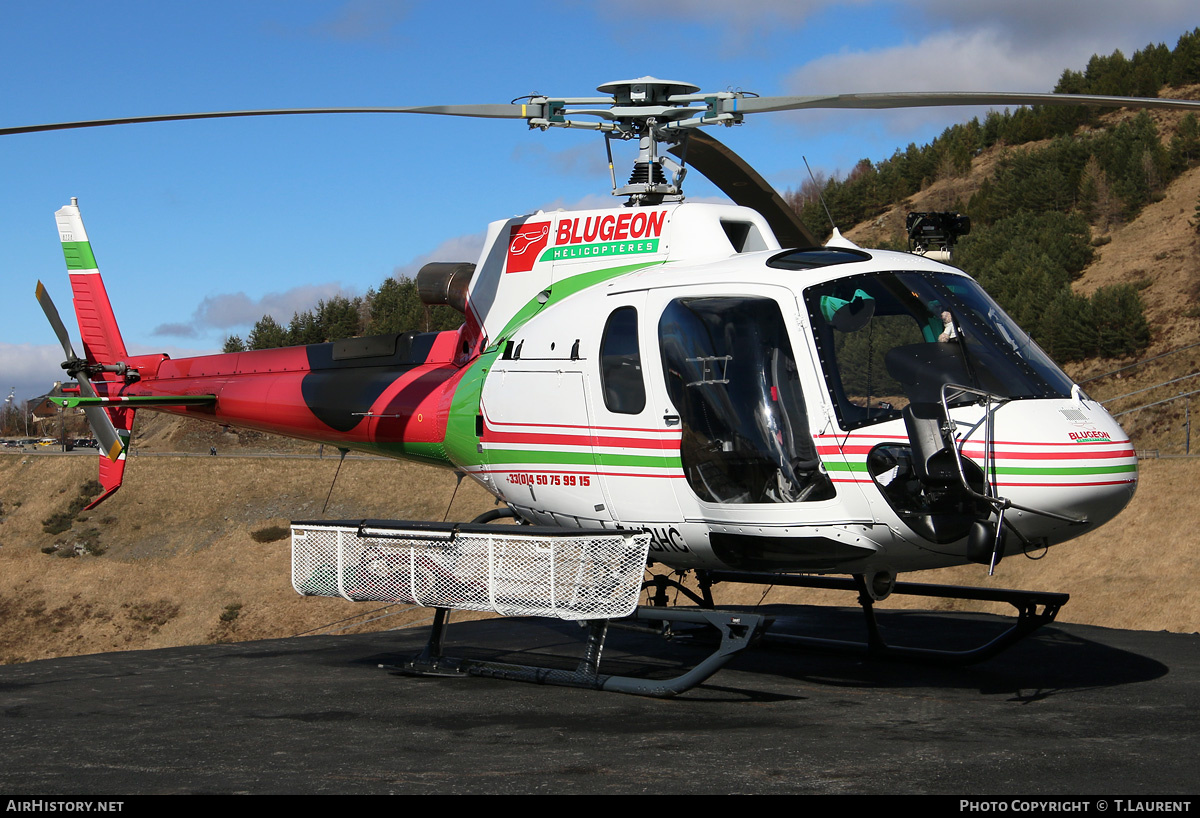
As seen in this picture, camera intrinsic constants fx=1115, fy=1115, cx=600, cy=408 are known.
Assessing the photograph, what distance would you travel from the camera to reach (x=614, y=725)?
7219 millimetres

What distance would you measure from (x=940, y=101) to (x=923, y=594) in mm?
4141

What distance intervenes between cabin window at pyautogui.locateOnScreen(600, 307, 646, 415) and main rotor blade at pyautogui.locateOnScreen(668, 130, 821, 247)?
1.73m

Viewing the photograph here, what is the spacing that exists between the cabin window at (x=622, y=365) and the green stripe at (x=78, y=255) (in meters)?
8.39

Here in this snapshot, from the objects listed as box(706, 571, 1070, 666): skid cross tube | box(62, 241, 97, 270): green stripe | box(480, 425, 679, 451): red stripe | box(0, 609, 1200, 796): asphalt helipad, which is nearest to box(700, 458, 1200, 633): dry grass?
box(0, 609, 1200, 796): asphalt helipad

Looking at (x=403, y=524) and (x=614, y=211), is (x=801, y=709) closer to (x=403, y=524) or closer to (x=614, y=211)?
(x=403, y=524)

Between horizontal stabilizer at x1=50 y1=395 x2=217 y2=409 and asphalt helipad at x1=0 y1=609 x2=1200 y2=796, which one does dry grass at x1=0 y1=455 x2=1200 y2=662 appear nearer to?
horizontal stabilizer at x1=50 y1=395 x2=217 y2=409

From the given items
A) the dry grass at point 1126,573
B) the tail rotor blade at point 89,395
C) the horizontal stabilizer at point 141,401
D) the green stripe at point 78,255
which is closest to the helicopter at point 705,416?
the horizontal stabilizer at point 141,401

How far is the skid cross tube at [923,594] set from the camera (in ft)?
29.4

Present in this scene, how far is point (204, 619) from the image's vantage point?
79.3 ft

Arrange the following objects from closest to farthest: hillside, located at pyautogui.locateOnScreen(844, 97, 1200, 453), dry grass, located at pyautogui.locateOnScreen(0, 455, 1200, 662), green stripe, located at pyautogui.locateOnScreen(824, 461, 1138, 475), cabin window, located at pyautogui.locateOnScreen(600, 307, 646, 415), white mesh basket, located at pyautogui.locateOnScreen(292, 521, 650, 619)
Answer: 1. green stripe, located at pyautogui.locateOnScreen(824, 461, 1138, 475)
2. white mesh basket, located at pyautogui.locateOnScreen(292, 521, 650, 619)
3. cabin window, located at pyautogui.locateOnScreen(600, 307, 646, 415)
4. dry grass, located at pyautogui.locateOnScreen(0, 455, 1200, 662)
5. hillside, located at pyautogui.locateOnScreen(844, 97, 1200, 453)

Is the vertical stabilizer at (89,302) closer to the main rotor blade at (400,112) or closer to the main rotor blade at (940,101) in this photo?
the main rotor blade at (400,112)

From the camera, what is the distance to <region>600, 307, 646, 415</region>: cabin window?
8.49 m

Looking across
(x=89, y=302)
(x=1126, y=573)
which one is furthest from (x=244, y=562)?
(x=1126, y=573)
